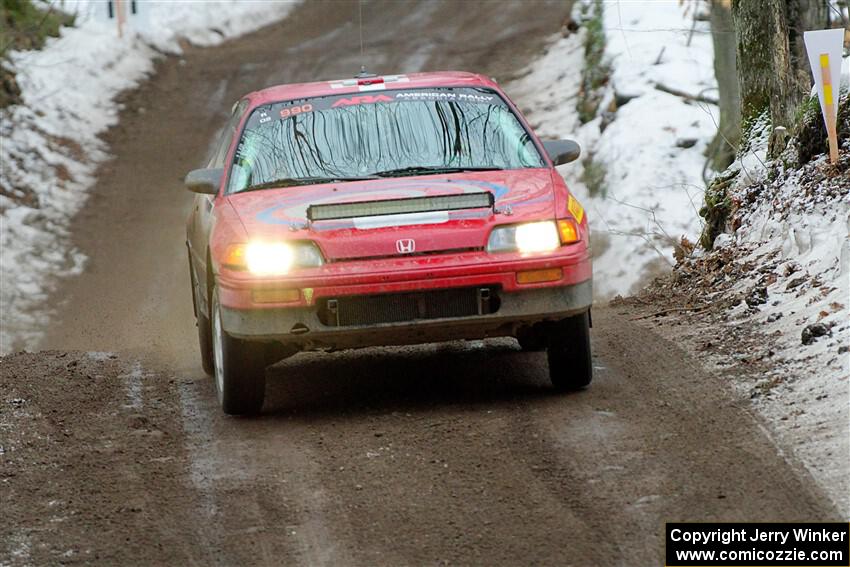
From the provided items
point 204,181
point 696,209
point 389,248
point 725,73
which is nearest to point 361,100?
point 204,181

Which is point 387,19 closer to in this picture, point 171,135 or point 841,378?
point 171,135

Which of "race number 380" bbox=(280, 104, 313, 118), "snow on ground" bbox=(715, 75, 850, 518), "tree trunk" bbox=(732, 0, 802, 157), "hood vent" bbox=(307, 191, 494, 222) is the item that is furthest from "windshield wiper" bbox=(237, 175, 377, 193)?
"tree trunk" bbox=(732, 0, 802, 157)

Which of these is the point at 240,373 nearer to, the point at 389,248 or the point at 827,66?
the point at 389,248

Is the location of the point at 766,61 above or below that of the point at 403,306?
above

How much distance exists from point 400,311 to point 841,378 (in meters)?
2.14

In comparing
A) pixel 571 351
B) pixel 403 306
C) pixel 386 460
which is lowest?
pixel 386 460

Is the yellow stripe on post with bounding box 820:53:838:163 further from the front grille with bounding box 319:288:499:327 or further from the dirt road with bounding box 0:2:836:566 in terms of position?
the front grille with bounding box 319:288:499:327

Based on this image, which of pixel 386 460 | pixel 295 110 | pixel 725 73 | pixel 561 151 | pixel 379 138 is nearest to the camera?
pixel 386 460

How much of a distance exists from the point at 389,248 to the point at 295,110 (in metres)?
1.66

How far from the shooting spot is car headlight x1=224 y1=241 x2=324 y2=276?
22.4 feet

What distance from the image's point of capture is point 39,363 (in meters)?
9.34

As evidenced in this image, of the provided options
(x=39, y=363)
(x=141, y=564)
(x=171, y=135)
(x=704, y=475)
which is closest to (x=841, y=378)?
(x=704, y=475)

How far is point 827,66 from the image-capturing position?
346 inches

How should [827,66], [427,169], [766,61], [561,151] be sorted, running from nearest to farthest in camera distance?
[427,169]
[561,151]
[827,66]
[766,61]
